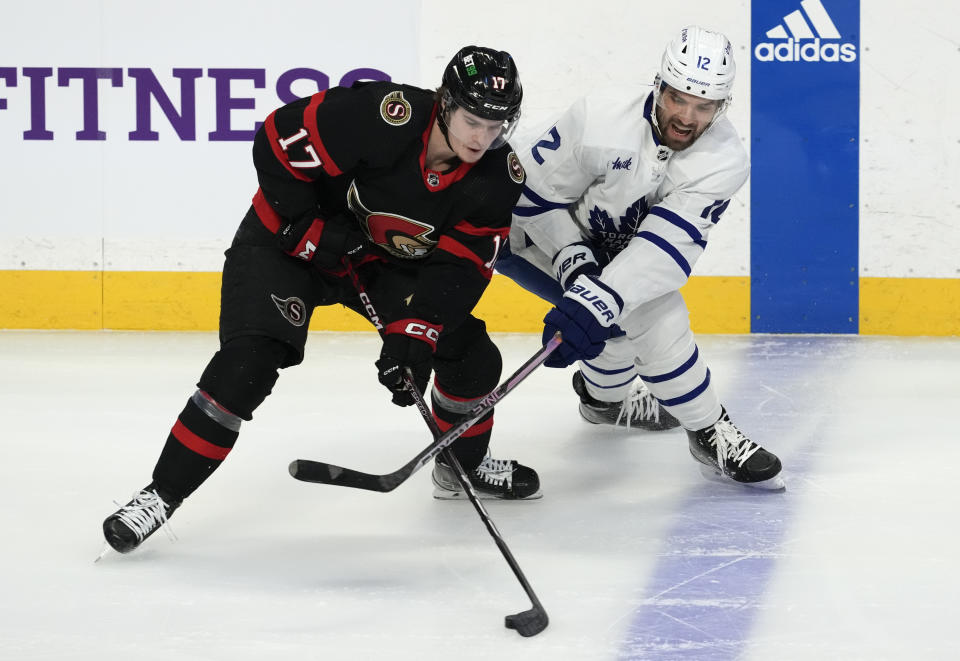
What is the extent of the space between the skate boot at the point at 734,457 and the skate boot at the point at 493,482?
389 mm

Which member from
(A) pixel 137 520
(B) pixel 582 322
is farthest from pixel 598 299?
(A) pixel 137 520

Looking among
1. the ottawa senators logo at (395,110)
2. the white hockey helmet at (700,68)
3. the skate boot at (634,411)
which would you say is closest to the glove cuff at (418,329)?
the ottawa senators logo at (395,110)

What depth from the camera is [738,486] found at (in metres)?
2.57

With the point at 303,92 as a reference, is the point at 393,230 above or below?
above

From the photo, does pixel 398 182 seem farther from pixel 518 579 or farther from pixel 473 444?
pixel 518 579

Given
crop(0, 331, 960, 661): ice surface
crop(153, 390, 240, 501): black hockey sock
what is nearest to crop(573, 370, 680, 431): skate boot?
crop(0, 331, 960, 661): ice surface

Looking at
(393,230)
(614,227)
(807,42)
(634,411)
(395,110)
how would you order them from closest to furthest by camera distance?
(395,110), (393,230), (614,227), (634,411), (807,42)

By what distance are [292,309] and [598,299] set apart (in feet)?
1.95

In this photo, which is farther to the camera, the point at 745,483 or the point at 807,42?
the point at 807,42

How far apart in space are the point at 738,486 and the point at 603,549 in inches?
22.5

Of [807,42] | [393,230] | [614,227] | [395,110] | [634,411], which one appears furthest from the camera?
[807,42]

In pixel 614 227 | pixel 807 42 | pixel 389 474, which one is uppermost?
pixel 807 42

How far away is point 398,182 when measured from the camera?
2.17m

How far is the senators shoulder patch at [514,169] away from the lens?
2.20 m
